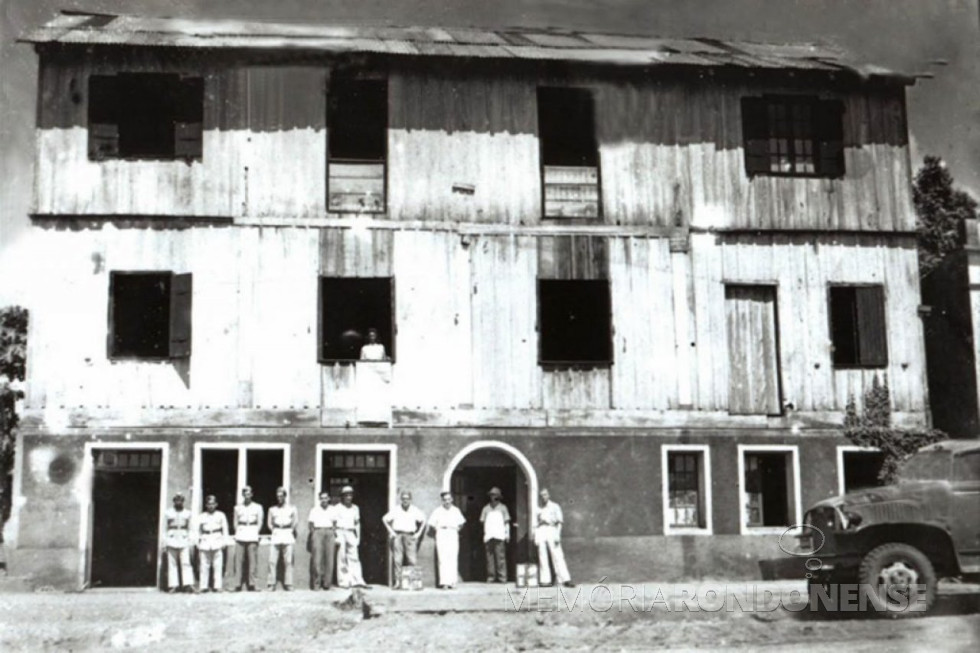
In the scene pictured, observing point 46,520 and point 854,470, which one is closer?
point 46,520

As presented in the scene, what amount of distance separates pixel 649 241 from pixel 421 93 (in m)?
5.38

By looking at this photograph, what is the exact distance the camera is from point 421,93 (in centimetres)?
2127

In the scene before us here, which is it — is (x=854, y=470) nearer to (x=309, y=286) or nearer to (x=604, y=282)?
(x=604, y=282)

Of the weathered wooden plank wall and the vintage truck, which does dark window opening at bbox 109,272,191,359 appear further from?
the vintage truck

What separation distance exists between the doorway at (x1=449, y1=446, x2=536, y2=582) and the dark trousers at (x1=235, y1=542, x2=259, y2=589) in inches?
163

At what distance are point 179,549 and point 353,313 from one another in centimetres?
543

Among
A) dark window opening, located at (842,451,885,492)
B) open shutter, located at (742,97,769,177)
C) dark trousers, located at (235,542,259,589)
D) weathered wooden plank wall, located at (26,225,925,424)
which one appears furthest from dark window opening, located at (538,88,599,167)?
dark trousers, located at (235,542,259,589)

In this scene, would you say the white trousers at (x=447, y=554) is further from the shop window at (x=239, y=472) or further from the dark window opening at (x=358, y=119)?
the dark window opening at (x=358, y=119)

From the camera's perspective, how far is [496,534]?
20234 millimetres

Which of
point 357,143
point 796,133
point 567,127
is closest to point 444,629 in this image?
point 357,143

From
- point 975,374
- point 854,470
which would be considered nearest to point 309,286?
point 854,470

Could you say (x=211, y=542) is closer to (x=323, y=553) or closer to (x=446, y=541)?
(x=323, y=553)

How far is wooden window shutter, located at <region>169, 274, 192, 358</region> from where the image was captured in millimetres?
20062

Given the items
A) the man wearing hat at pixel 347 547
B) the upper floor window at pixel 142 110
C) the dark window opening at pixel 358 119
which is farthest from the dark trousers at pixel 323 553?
the upper floor window at pixel 142 110
